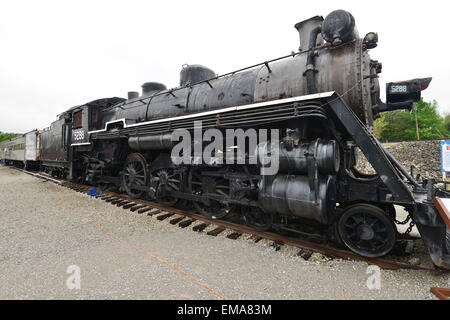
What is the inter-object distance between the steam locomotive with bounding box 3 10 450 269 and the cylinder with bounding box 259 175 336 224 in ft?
0.05

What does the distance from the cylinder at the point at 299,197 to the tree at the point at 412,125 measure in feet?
138

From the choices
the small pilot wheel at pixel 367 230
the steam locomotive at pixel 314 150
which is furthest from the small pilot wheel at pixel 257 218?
the small pilot wheel at pixel 367 230

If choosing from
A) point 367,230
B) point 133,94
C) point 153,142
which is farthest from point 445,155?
point 133,94

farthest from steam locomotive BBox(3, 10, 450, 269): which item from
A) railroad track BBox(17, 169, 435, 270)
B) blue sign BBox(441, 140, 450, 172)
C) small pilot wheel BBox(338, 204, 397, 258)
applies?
blue sign BBox(441, 140, 450, 172)

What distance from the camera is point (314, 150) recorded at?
124 inches

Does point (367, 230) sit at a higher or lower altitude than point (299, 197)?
lower

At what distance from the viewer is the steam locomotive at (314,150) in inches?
120

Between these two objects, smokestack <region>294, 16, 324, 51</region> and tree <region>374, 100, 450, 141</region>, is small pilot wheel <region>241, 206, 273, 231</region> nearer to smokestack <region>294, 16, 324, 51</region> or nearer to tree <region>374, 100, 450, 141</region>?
smokestack <region>294, 16, 324, 51</region>

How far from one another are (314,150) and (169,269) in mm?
2507

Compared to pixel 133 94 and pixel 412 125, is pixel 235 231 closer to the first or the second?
pixel 133 94

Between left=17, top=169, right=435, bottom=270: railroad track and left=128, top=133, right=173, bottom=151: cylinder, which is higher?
left=128, top=133, right=173, bottom=151: cylinder
